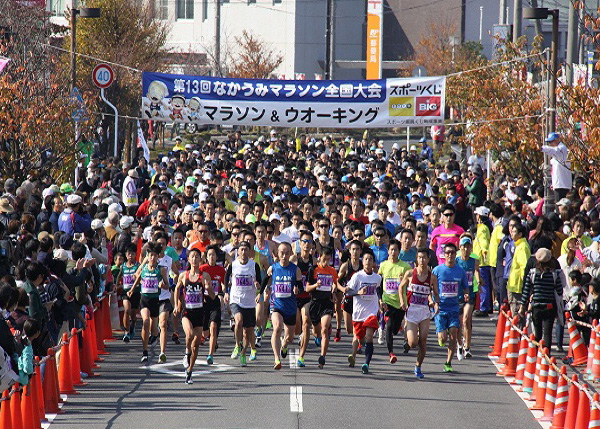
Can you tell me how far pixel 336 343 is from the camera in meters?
16.7

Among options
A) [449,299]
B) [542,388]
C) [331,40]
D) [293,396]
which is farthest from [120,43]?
[542,388]

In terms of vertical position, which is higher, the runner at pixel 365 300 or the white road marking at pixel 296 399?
the runner at pixel 365 300

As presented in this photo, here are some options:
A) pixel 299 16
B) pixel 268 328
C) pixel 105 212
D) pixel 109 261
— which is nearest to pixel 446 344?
pixel 268 328

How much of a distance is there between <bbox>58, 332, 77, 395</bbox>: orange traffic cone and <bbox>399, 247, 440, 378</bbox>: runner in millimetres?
4260

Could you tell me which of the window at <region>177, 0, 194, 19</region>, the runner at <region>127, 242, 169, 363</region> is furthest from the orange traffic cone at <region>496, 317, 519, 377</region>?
the window at <region>177, 0, 194, 19</region>

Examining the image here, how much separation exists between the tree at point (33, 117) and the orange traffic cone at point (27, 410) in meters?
13.6

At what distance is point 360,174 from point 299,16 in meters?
42.4

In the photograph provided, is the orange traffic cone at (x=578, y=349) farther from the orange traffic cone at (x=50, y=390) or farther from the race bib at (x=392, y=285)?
the orange traffic cone at (x=50, y=390)

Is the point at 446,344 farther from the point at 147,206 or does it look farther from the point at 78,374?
the point at 147,206

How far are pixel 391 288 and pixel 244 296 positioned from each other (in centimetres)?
199

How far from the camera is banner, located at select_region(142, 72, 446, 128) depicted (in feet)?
86.4

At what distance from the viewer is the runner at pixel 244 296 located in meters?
14.7

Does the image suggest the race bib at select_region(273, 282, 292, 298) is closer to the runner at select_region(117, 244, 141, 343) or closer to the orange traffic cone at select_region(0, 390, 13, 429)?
the runner at select_region(117, 244, 141, 343)

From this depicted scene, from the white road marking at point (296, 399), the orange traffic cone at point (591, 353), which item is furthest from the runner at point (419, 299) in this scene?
the orange traffic cone at point (591, 353)
